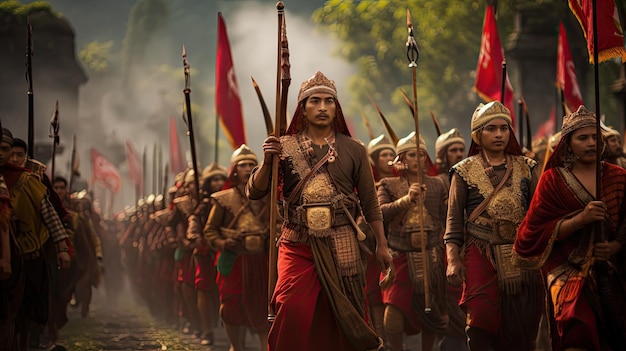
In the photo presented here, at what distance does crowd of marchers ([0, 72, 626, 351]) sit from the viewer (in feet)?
25.6

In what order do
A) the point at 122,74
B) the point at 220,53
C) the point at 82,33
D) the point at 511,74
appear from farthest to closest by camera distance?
the point at 122,74, the point at 82,33, the point at 511,74, the point at 220,53

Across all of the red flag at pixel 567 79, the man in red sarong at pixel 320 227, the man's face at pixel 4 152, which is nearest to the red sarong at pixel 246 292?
the man's face at pixel 4 152

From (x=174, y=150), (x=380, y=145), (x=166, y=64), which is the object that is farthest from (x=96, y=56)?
(x=380, y=145)

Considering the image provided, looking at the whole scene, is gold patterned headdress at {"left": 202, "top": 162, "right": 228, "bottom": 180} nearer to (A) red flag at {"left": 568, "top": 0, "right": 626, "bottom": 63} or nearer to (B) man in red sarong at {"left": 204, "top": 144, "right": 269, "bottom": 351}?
(B) man in red sarong at {"left": 204, "top": 144, "right": 269, "bottom": 351}

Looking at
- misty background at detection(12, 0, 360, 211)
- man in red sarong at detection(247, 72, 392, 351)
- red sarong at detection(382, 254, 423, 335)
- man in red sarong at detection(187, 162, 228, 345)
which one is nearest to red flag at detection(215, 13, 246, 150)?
man in red sarong at detection(187, 162, 228, 345)

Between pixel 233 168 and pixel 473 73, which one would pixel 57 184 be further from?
pixel 473 73

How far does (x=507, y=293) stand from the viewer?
29.1 feet

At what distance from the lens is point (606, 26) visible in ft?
30.6

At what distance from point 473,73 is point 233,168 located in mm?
27472

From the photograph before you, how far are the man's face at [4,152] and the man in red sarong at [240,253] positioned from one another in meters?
2.88

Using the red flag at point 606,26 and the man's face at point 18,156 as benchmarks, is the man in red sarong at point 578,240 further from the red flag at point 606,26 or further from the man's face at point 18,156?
the man's face at point 18,156

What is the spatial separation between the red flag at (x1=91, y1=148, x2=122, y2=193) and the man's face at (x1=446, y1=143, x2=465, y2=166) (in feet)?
65.3

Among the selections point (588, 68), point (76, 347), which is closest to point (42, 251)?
point (76, 347)

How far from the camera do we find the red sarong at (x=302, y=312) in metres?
7.82
